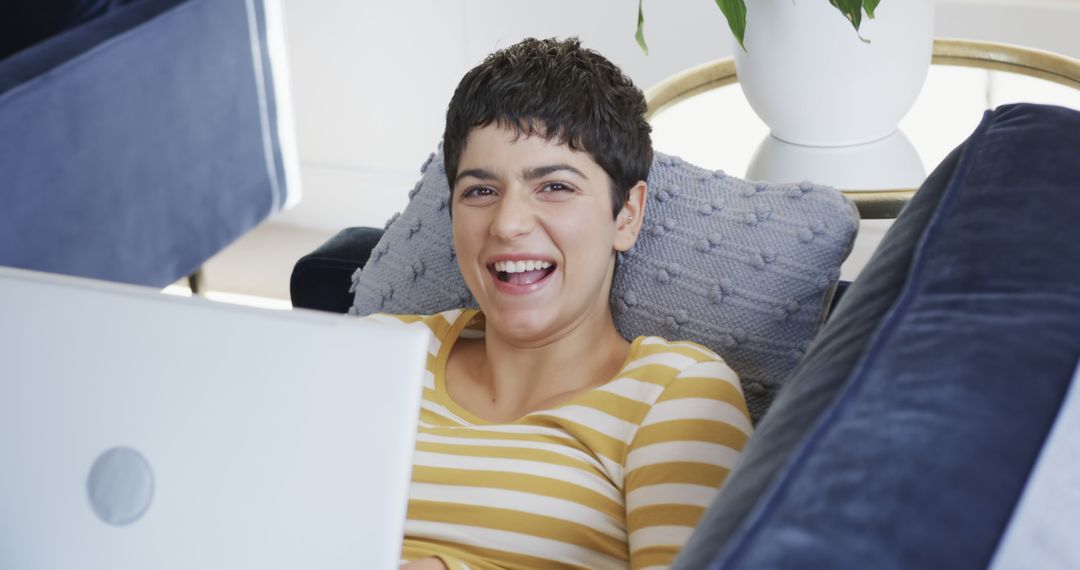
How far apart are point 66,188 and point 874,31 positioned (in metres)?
1.36

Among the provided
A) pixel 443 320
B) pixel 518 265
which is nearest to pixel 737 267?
pixel 518 265

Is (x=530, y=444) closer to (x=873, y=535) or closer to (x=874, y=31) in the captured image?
(x=873, y=535)

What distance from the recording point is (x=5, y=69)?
2.11 meters

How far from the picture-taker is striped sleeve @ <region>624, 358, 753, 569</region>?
1008mm

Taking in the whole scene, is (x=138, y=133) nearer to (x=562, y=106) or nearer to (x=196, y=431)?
(x=562, y=106)

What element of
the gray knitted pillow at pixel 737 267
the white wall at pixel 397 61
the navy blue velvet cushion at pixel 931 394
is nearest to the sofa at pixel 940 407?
the navy blue velvet cushion at pixel 931 394

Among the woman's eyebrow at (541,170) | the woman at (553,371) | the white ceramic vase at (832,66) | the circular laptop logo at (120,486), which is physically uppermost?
the white ceramic vase at (832,66)

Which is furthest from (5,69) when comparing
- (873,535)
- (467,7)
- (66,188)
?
(873,535)

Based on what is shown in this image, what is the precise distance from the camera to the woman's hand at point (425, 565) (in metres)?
1.03

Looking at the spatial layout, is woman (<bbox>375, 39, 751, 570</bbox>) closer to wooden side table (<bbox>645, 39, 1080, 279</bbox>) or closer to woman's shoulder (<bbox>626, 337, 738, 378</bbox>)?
woman's shoulder (<bbox>626, 337, 738, 378</bbox>)

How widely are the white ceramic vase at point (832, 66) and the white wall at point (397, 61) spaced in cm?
108

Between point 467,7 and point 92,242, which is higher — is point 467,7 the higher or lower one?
the higher one

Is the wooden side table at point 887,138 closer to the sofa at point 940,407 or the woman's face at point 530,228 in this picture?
the woman's face at point 530,228

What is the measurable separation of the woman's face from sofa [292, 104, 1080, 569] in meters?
0.36
